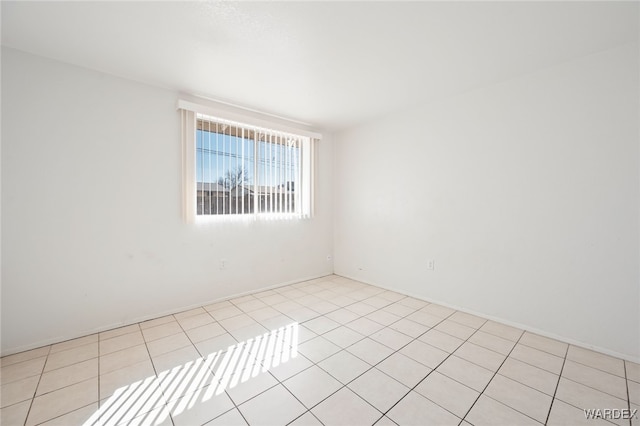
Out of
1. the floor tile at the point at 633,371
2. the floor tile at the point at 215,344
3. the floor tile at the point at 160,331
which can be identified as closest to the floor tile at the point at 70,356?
the floor tile at the point at 160,331

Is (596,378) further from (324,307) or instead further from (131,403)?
(131,403)

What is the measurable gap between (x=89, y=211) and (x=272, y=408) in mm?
2444

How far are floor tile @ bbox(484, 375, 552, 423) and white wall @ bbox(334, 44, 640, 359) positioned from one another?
105cm

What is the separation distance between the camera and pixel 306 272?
14.2 ft

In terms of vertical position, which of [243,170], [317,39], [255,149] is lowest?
[243,170]

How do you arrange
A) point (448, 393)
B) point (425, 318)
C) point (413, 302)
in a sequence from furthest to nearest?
point (413, 302), point (425, 318), point (448, 393)

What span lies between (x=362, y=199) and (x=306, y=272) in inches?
60.0

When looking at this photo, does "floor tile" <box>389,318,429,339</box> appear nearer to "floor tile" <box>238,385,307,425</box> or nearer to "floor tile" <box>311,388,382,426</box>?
"floor tile" <box>311,388,382,426</box>

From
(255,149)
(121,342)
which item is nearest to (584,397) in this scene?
(121,342)

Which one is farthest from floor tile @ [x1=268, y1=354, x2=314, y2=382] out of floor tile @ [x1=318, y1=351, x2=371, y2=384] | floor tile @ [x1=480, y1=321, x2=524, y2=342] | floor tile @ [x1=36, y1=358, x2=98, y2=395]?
floor tile @ [x1=480, y1=321, x2=524, y2=342]

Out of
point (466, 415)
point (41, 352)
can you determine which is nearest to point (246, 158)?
point (41, 352)

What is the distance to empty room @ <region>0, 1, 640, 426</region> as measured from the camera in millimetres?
1763

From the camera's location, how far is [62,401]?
5.48 feet

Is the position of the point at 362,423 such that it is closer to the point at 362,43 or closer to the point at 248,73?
the point at 362,43
